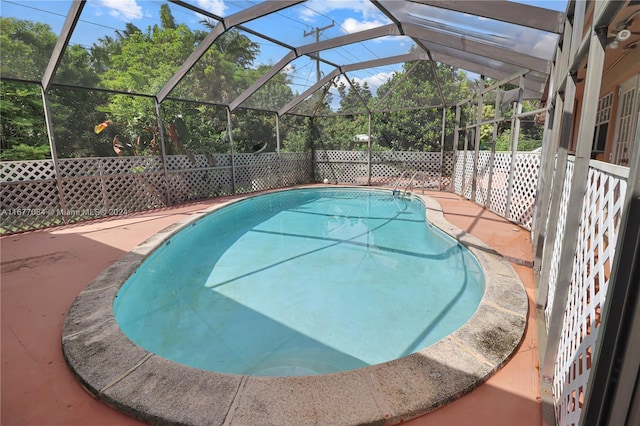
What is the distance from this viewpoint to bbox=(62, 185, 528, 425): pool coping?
1.73 metres

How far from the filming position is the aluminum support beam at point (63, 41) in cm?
470

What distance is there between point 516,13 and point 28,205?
866 cm

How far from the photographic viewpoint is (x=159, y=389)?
1906 millimetres

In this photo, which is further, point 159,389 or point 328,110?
point 328,110

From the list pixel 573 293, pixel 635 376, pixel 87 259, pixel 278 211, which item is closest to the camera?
pixel 635 376

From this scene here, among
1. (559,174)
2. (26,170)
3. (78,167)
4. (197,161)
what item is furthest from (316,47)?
(26,170)

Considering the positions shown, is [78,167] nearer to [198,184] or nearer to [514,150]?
[198,184]

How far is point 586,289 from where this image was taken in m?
1.43

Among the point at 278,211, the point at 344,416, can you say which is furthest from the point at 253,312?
the point at 278,211

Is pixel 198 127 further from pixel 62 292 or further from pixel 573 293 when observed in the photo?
pixel 573 293

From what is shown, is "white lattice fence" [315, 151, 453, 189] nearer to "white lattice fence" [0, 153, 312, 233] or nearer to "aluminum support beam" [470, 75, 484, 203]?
"aluminum support beam" [470, 75, 484, 203]

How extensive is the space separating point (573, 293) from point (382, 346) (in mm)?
1734

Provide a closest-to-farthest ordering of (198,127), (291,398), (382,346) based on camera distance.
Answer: (291,398) → (382,346) → (198,127)

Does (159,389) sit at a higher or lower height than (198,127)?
lower
